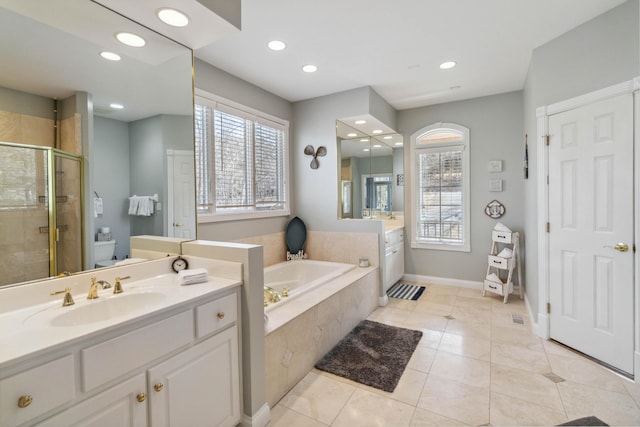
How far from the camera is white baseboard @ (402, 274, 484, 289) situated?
14.2 feet

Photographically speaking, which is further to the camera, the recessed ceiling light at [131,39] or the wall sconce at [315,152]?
the wall sconce at [315,152]

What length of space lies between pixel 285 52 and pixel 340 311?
2.43 m

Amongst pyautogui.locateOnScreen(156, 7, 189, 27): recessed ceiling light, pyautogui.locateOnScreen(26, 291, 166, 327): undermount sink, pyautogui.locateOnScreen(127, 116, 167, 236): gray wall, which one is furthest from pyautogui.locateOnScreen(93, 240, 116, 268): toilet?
pyautogui.locateOnScreen(156, 7, 189, 27): recessed ceiling light

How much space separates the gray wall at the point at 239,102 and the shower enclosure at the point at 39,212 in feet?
4.41

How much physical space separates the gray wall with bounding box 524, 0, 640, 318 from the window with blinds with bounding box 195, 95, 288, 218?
2.78m

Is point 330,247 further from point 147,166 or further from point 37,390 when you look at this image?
point 37,390

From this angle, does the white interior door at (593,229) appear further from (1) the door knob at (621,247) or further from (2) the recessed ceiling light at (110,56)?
(2) the recessed ceiling light at (110,56)

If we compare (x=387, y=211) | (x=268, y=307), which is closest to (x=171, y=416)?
(x=268, y=307)

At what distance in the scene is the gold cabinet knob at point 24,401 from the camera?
91 cm

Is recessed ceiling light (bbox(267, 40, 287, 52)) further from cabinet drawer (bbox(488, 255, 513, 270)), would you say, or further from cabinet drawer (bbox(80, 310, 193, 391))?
cabinet drawer (bbox(488, 255, 513, 270))

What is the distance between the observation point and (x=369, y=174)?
453 centimetres

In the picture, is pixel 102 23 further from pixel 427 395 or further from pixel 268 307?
pixel 427 395

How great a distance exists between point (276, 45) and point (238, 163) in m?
1.25

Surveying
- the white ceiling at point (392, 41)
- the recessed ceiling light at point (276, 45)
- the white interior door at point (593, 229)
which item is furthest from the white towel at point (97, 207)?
the white interior door at point (593, 229)
